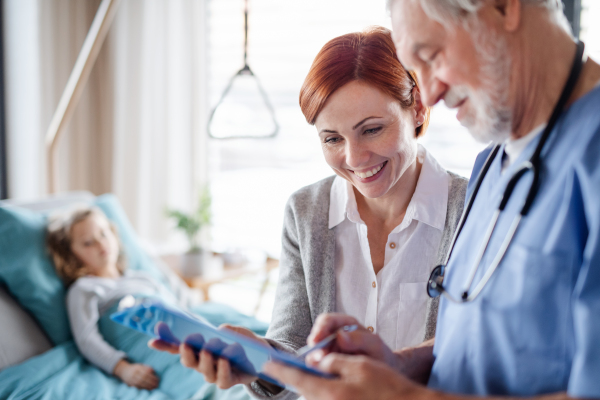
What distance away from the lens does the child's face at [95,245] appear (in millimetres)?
2174

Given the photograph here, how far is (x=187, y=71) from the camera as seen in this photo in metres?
3.57

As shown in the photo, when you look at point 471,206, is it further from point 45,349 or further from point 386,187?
point 45,349

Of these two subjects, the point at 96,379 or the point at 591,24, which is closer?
the point at 96,379

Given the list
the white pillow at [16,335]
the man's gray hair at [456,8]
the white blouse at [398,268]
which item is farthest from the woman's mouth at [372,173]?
the white pillow at [16,335]

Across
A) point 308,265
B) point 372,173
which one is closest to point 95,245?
point 308,265

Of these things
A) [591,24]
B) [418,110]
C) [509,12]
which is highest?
[591,24]

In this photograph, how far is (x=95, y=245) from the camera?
88.9 inches

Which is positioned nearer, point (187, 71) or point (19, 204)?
point (19, 204)

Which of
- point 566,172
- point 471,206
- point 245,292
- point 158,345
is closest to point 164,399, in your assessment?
point 158,345

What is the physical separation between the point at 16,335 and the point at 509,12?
198cm

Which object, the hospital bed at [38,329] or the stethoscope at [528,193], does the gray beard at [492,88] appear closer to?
the stethoscope at [528,193]

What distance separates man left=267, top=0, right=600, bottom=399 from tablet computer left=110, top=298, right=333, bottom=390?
0.10m

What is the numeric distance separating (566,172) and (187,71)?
329 centimetres

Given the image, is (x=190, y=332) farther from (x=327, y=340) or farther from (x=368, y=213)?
(x=368, y=213)
